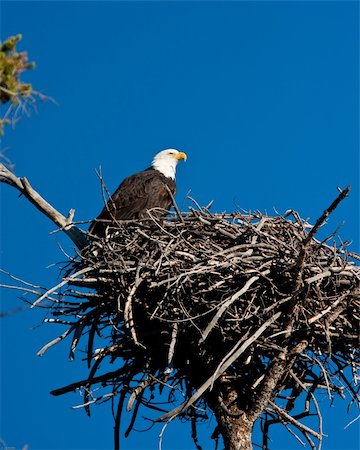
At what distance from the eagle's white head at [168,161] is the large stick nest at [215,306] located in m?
2.40

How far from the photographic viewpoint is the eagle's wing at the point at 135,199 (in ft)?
24.3

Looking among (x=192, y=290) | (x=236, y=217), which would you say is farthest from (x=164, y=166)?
(x=192, y=290)

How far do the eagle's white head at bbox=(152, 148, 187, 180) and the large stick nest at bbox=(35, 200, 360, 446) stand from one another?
94.6 inches

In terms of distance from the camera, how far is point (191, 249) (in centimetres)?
588

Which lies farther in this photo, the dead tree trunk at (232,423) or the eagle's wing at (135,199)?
the eagle's wing at (135,199)

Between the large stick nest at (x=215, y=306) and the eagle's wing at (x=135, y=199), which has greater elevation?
the eagle's wing at (x=135, y=199)

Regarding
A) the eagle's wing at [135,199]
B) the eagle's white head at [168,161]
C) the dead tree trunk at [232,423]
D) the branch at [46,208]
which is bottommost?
the dead tree trunk at [232,423]

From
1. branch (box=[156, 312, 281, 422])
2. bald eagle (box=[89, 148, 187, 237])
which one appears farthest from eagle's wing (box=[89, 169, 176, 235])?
branch (box=[156, 312, 281, 422])

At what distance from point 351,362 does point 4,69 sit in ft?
10.5

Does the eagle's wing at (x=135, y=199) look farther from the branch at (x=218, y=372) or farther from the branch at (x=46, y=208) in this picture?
the branch at (x=218, y=372)

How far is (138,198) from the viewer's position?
7543mm

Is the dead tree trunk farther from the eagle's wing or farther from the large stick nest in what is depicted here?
the eagle's wing

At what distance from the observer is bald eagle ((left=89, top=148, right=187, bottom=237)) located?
728cm

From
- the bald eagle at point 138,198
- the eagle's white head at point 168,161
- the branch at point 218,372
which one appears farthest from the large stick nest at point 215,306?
the eagle's white head at point 168,161
